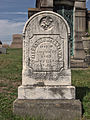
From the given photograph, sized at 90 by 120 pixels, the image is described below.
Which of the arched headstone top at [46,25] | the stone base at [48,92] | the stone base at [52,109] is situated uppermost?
the arched headstone top at [46,25]

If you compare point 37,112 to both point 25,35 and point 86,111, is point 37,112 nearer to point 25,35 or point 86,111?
point 86,111

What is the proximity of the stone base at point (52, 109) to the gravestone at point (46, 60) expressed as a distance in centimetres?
14

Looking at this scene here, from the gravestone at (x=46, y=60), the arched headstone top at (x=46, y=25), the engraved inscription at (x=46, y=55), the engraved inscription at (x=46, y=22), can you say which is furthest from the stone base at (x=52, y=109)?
the engraved inscription at (x=46, y=22)

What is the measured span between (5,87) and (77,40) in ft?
20.0

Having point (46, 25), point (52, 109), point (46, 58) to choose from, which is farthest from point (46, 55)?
point (52, 109)

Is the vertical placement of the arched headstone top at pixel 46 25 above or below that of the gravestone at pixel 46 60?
above

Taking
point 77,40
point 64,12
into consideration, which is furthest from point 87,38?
point 64,12

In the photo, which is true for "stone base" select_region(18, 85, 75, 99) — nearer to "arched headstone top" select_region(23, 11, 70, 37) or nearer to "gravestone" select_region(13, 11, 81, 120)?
"gravestone" select_region(13, 11, 81, 120)

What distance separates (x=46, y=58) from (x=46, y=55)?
0.06 metres

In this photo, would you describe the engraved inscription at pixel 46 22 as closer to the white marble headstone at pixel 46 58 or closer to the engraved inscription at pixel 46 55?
the white marble headstone at pixel 46 58

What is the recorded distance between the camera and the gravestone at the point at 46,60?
3859mm

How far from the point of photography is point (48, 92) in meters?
3.86

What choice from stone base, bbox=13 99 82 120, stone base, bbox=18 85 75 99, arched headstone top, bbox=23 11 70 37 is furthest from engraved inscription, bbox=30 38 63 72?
stone base, bbox=13 99 82 120

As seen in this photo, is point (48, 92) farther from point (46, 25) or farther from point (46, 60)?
point (46, 25)
